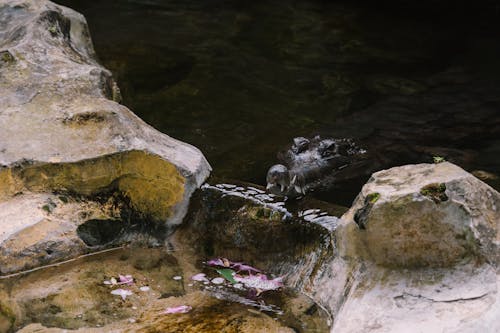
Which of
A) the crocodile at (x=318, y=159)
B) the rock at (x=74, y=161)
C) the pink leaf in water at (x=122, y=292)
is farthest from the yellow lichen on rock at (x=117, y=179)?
the crocodile at (x=318, y=159)

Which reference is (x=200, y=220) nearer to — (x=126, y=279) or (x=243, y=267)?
(x=243, y=267)

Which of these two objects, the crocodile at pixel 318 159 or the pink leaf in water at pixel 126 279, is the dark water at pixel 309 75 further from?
the pink leaf in water at pixel 126 279

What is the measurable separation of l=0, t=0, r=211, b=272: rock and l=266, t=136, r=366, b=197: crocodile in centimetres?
81

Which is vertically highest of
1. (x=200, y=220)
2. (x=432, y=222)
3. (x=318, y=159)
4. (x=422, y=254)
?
(x=432, y=222)

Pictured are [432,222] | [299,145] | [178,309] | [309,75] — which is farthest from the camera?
[309,75]

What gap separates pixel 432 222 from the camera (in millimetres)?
3682

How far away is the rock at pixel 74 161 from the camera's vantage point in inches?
179

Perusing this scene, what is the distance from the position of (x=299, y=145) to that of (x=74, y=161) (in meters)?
2.03

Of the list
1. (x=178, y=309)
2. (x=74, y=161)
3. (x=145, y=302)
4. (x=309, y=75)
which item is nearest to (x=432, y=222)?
(x=178, y=309)

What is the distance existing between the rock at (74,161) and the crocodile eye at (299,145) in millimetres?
1043

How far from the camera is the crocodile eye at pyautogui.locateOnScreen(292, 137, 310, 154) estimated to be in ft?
19.5

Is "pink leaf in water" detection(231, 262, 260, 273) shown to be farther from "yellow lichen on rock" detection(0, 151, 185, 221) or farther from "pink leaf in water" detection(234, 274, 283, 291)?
"yellow lichen on rock" detection(0, 151, 185, 221)

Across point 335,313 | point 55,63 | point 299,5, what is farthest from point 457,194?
point 299,5

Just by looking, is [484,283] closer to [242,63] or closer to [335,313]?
[335,313]
